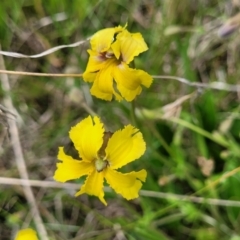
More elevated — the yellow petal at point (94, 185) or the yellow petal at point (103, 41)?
the yellow petal at point (103, 41)

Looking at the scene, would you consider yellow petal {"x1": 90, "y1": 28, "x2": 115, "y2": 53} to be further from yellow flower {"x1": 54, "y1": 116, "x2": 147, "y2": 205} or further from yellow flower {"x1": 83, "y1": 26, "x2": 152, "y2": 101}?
yellow flower {"x1": 54, "y1": 116, "x2": 147, "y2": 205}

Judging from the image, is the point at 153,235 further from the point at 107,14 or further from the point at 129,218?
the point at 107,14

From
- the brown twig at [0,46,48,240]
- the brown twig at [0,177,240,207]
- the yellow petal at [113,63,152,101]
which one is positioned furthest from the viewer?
the brown twig at [0,46,48,240]

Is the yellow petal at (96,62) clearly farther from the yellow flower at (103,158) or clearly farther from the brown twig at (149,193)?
the brown twig at (149,193)

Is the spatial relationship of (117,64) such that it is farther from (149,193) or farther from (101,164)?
(149,193)

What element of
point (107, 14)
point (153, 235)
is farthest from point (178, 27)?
point (153, 235)

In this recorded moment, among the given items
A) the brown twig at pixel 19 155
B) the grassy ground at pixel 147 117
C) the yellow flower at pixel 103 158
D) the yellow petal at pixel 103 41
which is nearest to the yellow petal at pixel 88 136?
the yellow flower at pixel 103 158

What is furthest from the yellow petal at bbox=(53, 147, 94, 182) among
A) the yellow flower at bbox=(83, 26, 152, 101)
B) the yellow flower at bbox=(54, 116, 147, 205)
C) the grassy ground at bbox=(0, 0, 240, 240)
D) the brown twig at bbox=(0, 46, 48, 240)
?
the brown twig at bbox=(0, 46, 48, 240)
